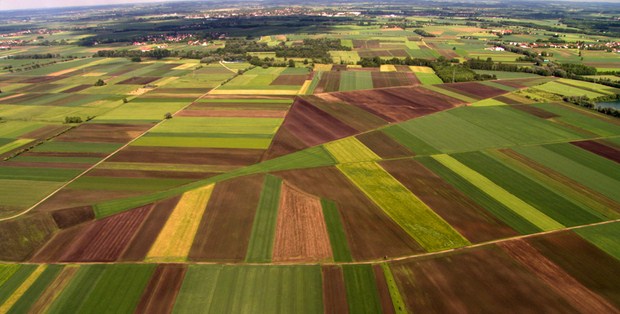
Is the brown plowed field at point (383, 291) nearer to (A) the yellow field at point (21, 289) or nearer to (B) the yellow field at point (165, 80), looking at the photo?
(A) the yellow field at point (21, 289)

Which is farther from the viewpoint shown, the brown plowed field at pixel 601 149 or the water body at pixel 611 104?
the water body at pixel 611 104

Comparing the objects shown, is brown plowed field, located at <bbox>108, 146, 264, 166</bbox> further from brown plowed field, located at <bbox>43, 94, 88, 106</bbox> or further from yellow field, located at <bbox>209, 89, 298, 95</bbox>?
brown plowed field, located at <bbox>43, 94, 88, 106</bbox>

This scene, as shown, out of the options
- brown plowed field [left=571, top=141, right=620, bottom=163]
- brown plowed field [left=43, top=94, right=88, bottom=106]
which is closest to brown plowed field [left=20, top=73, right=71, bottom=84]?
brown plowed field [left=43, top=94, right=88, bottom=106]

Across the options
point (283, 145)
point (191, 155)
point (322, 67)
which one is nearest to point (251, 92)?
point (283, 145)

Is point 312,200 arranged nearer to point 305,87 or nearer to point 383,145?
point 383,145

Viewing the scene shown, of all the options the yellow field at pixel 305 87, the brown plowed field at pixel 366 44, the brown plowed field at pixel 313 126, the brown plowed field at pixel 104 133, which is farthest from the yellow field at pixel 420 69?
the brown plowed field at pixel 104 133

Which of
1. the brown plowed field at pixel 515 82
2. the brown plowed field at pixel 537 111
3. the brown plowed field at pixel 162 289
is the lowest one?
the brown plowed field at pixel 515 82

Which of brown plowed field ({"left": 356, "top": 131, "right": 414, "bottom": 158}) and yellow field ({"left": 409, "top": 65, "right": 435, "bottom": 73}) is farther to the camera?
yellow field ({"left": 409, "top": 65, "right": 435, "bottom": 73})
